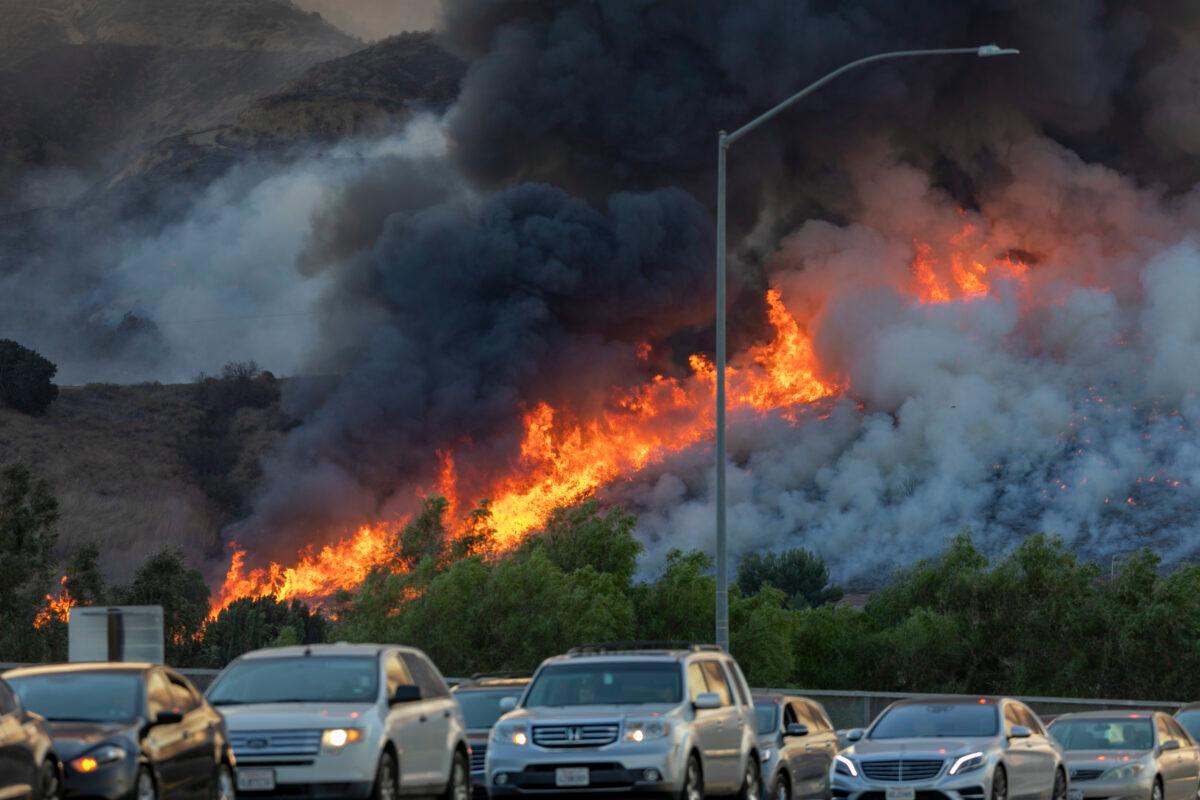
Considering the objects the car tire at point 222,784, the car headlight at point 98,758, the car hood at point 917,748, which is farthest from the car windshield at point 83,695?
the car hood at point 917,748

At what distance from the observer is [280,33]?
7692 inches

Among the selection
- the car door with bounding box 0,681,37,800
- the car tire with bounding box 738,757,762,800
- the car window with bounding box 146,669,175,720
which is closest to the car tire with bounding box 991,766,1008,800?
the car tire with bounding box 738,757,762,800

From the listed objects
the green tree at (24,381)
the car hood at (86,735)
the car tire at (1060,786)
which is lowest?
the car tire at (1060,786)

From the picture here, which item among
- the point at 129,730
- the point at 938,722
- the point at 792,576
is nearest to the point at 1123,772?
the point at 938,722

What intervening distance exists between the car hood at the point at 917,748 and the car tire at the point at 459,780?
487cm

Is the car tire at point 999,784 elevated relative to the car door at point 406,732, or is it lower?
lower

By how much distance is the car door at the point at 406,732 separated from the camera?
19016 millimetres

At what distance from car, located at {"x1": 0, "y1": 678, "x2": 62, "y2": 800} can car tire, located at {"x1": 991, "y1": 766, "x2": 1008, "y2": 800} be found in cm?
1083

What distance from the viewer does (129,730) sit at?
1680 centimetres

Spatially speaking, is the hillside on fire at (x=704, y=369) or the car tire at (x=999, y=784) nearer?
the car tire at (x=999, y=784)

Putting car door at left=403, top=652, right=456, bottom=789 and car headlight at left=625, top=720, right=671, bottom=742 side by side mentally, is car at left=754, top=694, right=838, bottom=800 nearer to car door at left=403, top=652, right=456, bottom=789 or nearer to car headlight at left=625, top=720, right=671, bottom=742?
car headlight at left=625, top=720, right=671, bottom=742

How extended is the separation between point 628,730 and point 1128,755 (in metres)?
8.89

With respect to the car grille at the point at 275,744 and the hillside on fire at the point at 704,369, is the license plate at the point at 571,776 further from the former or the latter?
the hillside on fire at the point at 704,369

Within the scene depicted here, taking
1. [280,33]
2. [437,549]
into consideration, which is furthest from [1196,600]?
[280,33]
